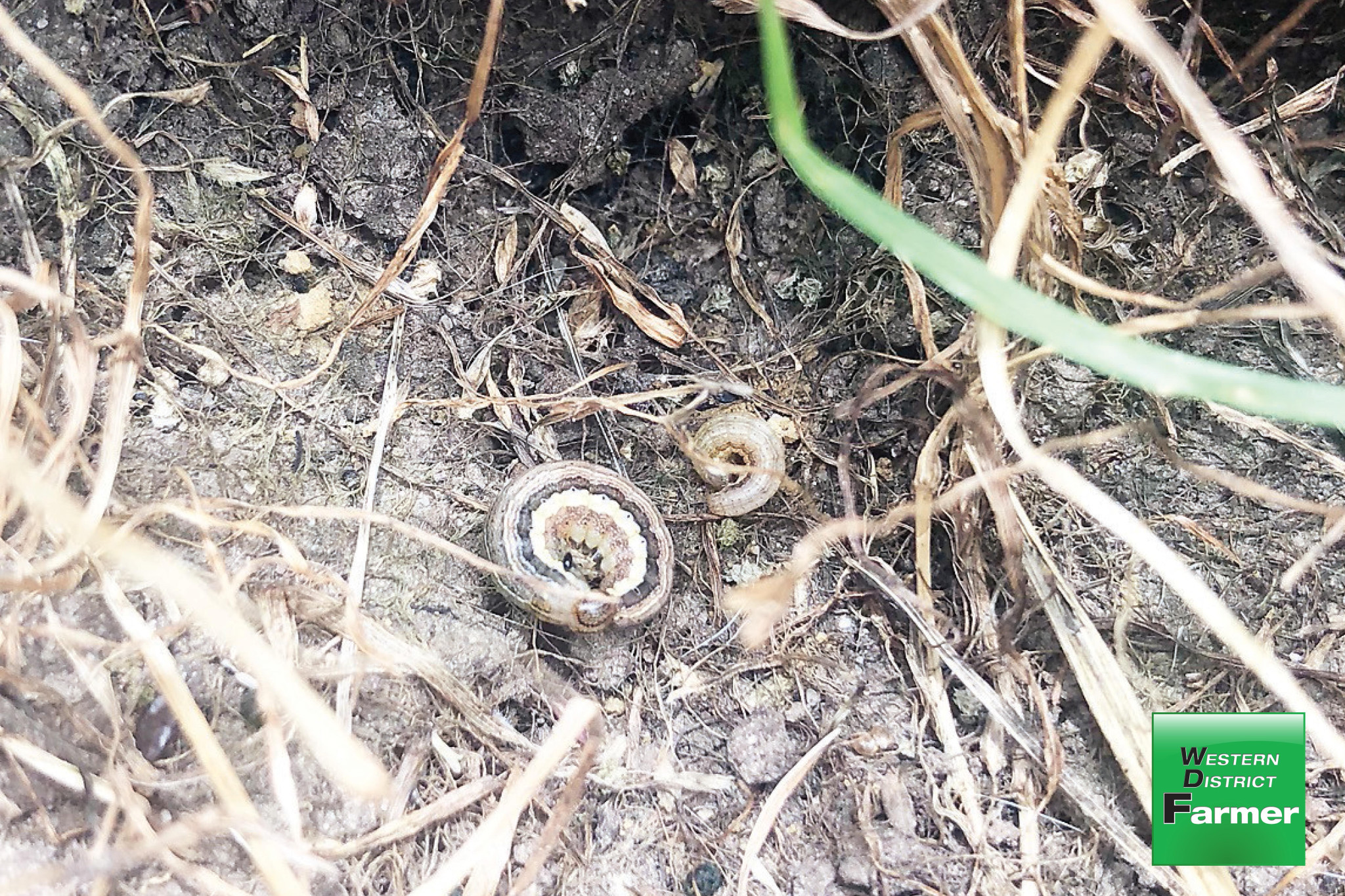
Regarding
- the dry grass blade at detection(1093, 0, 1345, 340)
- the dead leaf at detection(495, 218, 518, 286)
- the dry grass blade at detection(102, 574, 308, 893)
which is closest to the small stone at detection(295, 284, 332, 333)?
the dead leaf at detection(495, 218, 518, 286)

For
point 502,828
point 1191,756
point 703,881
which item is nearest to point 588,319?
point 502,828

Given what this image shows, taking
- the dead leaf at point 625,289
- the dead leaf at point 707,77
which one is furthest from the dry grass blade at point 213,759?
the dead leaf at point 707,77

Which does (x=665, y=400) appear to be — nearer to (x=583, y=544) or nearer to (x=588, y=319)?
(x=588, y=319)

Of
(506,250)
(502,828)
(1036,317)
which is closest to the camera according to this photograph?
(1036,317)

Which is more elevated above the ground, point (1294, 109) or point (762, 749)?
point (1294, 109)

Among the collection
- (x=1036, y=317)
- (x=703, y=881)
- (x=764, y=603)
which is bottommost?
(x=703, y=881)

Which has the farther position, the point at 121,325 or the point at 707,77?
the point at 707,77

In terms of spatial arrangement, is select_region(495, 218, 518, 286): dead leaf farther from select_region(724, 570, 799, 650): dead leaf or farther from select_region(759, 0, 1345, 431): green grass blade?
select_region(724, 570, 799, 650): dead leaf
